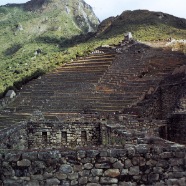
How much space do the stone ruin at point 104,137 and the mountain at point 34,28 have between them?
43.8 meters

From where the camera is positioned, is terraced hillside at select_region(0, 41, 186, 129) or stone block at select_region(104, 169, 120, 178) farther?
terraced hillside at select_region(0, 41, 186, 129)

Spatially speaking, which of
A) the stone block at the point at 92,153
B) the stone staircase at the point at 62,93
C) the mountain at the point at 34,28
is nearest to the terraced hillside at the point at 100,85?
the stone staircase at the point at 62,93

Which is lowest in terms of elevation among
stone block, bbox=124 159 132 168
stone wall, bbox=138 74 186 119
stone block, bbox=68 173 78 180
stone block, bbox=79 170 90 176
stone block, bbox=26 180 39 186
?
stone block, bbox=26 180 39 186

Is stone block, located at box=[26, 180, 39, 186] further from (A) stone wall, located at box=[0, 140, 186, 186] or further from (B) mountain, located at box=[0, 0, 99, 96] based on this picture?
(B) mountain, located at box=[0, 0, 99, 96]

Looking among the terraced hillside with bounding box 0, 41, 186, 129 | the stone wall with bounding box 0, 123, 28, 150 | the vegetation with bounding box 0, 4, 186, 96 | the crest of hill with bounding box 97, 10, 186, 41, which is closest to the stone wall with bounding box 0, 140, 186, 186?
the stone wall with bounding box 0, 123, 28, 150

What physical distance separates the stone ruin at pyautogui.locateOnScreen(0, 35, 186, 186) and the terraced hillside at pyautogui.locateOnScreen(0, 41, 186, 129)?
0.09 meters

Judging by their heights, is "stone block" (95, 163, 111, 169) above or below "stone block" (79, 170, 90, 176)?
above

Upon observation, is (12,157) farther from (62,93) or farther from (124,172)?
(62,93)

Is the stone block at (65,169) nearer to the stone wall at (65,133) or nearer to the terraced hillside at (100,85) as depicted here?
the stone wall at (65,133)

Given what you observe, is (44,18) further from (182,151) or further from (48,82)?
(182,151)

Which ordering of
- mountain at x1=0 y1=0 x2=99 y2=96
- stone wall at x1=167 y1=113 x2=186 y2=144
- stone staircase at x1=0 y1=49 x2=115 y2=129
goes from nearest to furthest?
stone wall at x1=167 y1=113 x2=186 y2=144
stone staircase at x1=0 y1=49 x2=115 y2=129
mountain at x1=0 y1=0 x2=99 y2=96

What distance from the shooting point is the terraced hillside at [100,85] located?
22653 millimetres

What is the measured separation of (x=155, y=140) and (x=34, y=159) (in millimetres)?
1912

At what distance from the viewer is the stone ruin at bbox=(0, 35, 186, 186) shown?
528 centimetres
